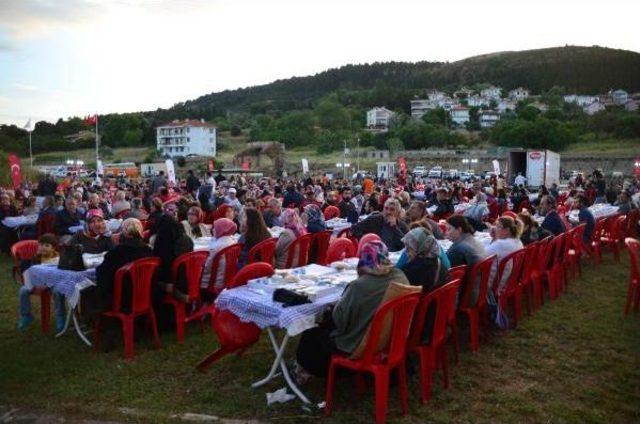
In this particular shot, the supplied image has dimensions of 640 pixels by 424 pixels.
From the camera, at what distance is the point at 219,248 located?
620 cm

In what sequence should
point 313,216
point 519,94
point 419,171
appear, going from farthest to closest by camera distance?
point 519,94 < point 419,171 < point 313,216

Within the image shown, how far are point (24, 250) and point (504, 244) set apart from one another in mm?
5506

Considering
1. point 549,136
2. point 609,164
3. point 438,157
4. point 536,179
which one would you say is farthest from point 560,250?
point 549,136

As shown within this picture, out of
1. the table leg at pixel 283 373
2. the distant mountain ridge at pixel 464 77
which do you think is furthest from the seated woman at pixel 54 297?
the distant mountain ridge at pixel 464 77

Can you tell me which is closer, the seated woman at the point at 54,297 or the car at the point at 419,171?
the seated woman at the point at 54,297

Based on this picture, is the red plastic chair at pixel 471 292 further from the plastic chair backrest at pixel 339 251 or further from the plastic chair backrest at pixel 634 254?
the plastic chair backrest at pixel 634 254

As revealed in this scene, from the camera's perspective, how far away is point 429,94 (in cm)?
15762

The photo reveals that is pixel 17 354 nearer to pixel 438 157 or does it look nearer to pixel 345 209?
pixel 345 209

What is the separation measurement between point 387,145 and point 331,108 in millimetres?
32511

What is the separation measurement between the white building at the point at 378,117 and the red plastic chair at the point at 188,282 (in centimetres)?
12143

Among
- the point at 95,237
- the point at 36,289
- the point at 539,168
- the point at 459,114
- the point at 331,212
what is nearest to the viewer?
the point at 36,289

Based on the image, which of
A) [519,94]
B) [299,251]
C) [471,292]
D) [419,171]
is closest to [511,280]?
[471,292]

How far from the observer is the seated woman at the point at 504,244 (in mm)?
6016

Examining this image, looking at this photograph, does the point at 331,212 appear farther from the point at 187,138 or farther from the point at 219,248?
the point at 187,138
